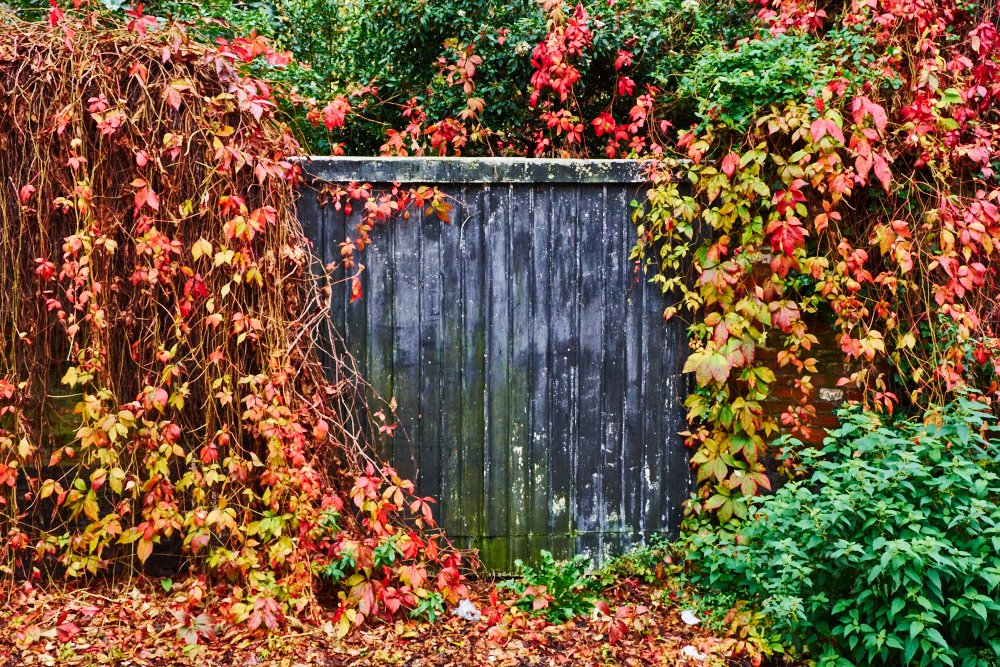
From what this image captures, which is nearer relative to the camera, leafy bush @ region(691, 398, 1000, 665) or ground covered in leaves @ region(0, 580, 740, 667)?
leafy bush @ region(691, 398, 1000, 665)

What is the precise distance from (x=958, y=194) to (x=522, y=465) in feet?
8.10

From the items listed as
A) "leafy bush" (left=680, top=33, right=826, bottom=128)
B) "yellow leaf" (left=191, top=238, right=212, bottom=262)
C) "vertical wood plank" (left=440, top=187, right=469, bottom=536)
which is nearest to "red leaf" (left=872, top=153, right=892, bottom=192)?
"leafy bush" (left=680, top=33, right=826, bottom=128)

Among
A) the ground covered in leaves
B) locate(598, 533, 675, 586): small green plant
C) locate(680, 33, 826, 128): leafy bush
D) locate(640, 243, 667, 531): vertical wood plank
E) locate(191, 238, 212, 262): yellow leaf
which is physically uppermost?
locate(680, 33, 826, 128): leafy bush

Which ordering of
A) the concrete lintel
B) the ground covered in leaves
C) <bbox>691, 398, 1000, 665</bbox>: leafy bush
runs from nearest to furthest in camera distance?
<bbox>691, 398, 1000, 665</bbox>: leafy bush, the ground covered in leaves, the concrete lintel

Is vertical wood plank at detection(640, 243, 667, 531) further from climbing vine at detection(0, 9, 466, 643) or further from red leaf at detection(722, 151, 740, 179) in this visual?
climbing vine at detection(0, 9, 466, 643)

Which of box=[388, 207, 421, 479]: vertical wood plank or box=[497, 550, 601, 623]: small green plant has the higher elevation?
box=[388, 207, 421, 479]: vertical wood plank

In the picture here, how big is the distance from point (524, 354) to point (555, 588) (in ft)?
3.60

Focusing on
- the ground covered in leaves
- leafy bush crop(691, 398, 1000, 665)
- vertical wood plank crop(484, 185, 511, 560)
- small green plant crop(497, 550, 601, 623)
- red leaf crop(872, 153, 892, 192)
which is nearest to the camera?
leafy bush crop(691, 398, 1000, 665)

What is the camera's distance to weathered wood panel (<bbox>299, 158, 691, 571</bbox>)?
373 centimetres

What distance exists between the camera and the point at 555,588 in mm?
3633

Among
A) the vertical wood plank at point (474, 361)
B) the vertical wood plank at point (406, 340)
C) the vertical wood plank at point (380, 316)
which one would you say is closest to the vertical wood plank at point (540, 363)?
the vertical wood plank at point (474, 361)

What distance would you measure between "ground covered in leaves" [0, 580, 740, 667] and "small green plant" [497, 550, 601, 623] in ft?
0.21

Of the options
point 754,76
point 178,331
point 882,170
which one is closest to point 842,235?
point 882,170

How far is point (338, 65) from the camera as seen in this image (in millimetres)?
7055
